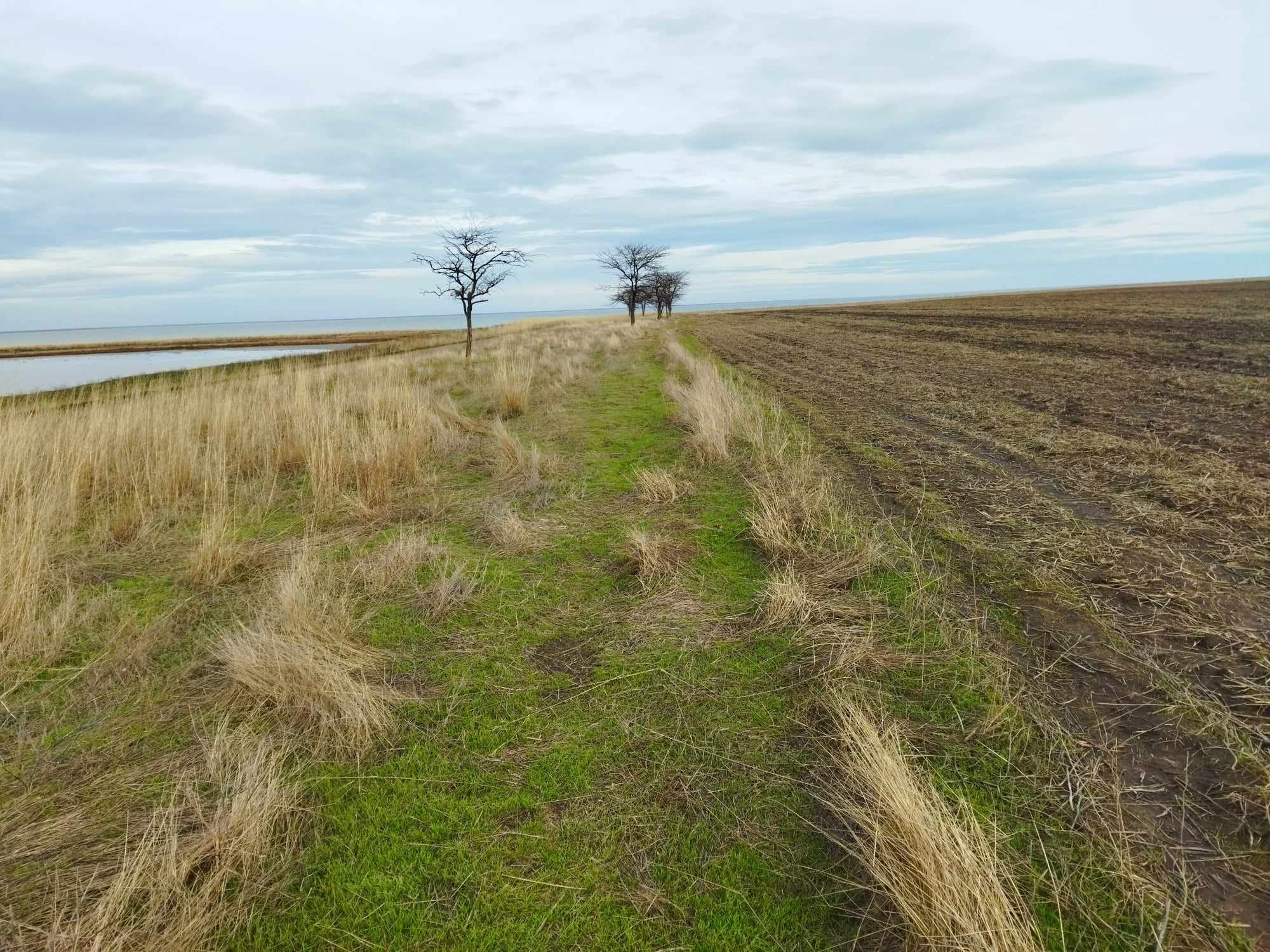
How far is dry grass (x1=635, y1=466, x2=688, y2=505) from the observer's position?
527 cm

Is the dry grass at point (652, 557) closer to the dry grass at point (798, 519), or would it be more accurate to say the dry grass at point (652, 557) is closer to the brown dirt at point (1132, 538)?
the dry grass at point (798, 519)

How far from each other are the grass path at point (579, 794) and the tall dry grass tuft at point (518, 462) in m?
2.27

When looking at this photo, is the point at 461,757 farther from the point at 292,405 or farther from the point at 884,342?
the point at 884,342

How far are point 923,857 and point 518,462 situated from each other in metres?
5.39

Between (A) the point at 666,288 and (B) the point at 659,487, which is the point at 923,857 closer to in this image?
(B) the point at 659,487

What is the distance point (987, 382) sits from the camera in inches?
424

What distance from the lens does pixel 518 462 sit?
638cm

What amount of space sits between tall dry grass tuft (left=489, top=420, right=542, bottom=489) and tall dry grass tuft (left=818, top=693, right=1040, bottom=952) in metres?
4.29

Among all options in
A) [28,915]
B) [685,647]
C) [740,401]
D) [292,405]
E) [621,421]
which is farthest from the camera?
[621,421]

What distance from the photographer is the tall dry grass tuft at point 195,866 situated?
1558mm

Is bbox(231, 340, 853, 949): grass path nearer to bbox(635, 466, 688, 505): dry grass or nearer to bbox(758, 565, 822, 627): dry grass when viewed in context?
bbox(758, 565, 822, 627): dry grass

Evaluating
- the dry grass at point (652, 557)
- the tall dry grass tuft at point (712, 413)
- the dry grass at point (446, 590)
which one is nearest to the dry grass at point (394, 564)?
the dry grass at point (446, 590)

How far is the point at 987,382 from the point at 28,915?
12813 millimetres

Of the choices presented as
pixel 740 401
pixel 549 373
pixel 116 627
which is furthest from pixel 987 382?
pixel 116 627
